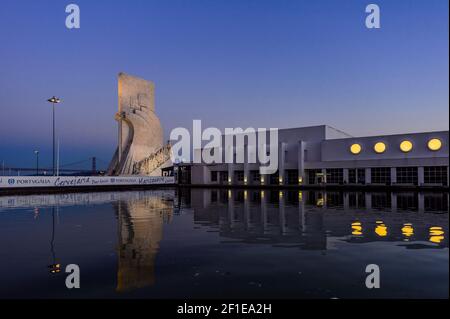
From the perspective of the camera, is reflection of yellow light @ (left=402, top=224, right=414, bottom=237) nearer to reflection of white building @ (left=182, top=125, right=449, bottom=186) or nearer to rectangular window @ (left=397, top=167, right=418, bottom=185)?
reflection of white building @ (left=182, top=125, right=449, bottom=186)

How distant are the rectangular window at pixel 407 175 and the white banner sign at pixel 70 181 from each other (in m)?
31.2

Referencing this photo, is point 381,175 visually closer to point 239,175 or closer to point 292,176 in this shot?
point 292,176

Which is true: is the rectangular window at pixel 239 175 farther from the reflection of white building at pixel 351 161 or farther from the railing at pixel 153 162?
the railing at pixel 153 162

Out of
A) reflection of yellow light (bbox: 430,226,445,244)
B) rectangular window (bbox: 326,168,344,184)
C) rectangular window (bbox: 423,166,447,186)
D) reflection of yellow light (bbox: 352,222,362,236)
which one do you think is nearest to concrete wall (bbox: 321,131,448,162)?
rectangular window (bbox: 423,166,447,186)

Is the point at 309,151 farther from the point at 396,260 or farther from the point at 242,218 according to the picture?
the point at 396,260

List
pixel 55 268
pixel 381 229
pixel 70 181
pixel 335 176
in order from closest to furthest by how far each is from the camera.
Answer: pixel 55 268, pixel 381 229, pixel 70 181, pixel 335 176

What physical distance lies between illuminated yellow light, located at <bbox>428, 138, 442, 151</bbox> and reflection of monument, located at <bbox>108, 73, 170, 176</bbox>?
45955 mm

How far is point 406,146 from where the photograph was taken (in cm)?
4241

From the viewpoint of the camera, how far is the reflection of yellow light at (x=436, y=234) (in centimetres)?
946

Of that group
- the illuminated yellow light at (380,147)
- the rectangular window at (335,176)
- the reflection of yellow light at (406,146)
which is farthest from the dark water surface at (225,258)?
the rectangular window at (335,176)

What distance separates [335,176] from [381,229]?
123 feet

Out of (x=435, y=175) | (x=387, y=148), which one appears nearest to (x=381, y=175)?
(x=387, y=148)
